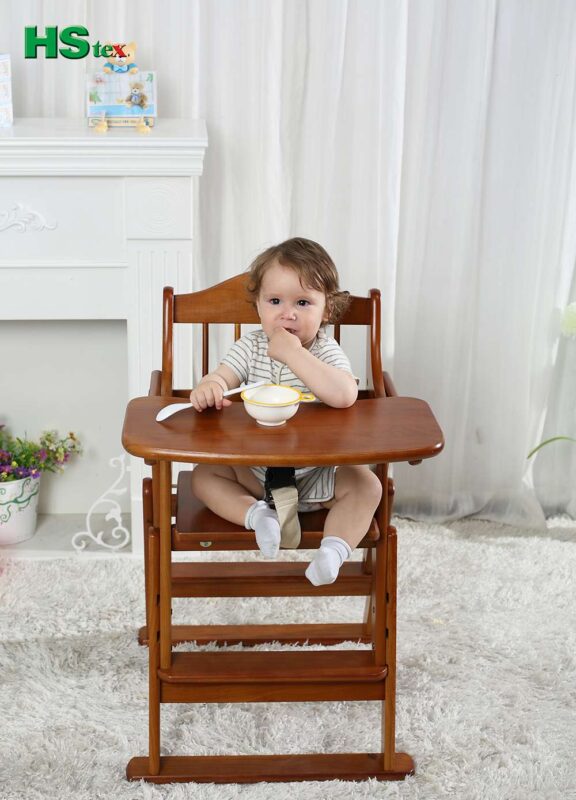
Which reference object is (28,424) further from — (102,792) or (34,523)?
(102,792)

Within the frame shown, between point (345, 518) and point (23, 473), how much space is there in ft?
4.24

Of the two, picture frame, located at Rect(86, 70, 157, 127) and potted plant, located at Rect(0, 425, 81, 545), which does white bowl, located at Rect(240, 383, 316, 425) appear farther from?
potted plant, located at Rect(0, 425, 81, 545)

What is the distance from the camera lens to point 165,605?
1826 mm

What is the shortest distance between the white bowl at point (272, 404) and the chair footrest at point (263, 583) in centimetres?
52

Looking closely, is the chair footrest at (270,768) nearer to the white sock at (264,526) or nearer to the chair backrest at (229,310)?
the white sock at (264,526)

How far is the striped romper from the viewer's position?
1926 mm

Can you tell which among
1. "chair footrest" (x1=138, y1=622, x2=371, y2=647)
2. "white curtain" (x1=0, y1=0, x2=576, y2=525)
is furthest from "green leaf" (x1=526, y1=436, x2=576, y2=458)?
"chair footrest" (x1=138, y1=622, x2=371, y2=647)

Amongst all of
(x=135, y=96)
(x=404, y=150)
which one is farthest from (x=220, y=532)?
(x=404, y=150)

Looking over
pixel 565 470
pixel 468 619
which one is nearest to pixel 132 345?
pixel 468 619

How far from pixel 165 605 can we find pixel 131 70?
140cm

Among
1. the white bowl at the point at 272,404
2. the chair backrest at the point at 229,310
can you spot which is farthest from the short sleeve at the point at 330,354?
the white bowl at the point at 272,404

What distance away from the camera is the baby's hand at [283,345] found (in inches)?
71.8

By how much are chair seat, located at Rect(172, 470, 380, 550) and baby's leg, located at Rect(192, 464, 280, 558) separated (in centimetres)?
2

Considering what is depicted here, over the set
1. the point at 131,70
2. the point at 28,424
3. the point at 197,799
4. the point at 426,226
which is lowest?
the point at 197,799
